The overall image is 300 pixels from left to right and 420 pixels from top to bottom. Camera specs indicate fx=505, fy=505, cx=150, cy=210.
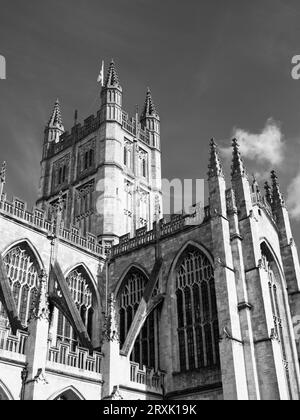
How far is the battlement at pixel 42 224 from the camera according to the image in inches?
1006

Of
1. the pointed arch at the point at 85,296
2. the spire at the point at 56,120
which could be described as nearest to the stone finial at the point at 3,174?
the pointed arch at the point at 85,296

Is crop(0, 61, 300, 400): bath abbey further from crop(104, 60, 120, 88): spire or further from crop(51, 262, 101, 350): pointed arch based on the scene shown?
crop(104, 60, 120, 88): spire

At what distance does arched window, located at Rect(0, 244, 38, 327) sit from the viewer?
24.7m

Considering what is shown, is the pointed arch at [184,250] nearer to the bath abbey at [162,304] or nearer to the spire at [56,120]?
the bath abbey at [162,304]

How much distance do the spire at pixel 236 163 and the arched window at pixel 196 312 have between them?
186 inches

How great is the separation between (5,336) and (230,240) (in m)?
11.6

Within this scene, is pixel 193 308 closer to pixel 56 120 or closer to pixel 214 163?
pixel 214 163

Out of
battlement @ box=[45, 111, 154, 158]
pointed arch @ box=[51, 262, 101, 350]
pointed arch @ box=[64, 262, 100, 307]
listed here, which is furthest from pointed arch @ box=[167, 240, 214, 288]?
battlement @ box=[45, 111, 154, 158]

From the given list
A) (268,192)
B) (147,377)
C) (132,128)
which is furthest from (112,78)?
(147,377)

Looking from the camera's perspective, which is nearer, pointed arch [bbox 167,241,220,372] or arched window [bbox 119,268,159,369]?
pointed arch [bbox 167,241,220,372]

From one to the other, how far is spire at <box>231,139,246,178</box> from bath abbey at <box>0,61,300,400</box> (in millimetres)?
65

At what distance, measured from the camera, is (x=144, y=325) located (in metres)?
26.8
